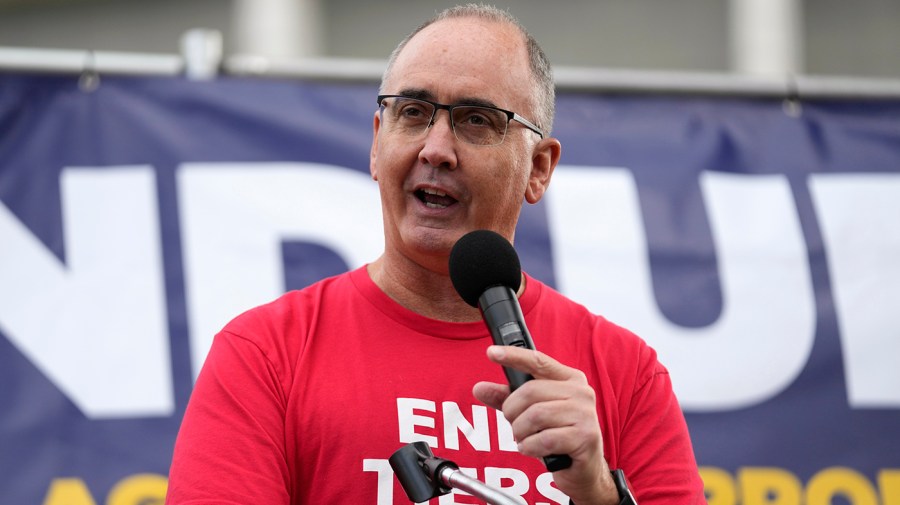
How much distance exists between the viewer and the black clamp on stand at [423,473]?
1782mm

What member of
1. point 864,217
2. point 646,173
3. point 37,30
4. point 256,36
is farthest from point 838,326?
point 37,30

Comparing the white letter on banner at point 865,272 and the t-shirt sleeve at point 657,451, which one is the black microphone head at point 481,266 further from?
the white letter on banner at point 865,272

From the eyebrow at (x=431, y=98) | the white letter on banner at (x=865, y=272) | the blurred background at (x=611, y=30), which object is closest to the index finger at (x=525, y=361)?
the eyebrow at (x=431, y=98)

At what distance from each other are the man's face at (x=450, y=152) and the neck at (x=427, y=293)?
0.10 feet

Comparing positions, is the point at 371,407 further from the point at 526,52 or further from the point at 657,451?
the point at 526,52

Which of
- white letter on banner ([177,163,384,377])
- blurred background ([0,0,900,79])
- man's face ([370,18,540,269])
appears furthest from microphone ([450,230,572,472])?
blurred background ([0,0,900,79])

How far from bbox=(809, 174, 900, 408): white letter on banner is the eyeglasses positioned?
95.9 inches

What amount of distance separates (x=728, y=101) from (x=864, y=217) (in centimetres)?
70

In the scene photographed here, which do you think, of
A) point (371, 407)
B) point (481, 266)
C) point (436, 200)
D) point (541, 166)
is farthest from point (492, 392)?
point (541, 166)

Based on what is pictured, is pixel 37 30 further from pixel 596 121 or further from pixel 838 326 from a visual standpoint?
pixel 838 326

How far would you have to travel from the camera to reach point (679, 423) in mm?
2248

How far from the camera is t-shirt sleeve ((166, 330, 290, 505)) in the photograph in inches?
76.2

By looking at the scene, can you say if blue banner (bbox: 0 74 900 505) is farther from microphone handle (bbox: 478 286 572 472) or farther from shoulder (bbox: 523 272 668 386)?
microphone handle (bbox: 478 286 572 472)

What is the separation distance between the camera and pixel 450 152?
84.9 inches
